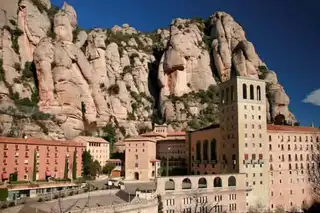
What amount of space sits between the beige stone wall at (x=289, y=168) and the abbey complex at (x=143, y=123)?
18 cm

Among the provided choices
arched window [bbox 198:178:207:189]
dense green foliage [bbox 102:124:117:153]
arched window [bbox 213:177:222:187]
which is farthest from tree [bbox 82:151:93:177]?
arched window [bbox 213:177:222:187]

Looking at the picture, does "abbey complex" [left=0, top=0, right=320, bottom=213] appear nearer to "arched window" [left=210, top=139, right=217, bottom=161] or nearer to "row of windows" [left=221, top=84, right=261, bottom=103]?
"row of windows" [left=221, top=84, right=261, bottom=103]

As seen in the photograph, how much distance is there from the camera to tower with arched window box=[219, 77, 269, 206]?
172ft

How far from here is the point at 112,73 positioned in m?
97.9

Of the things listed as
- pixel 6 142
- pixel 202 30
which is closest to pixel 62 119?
pixel 6 142

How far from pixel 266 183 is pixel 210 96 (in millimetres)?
49429

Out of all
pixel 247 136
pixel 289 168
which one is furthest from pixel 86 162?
pixel 289 168

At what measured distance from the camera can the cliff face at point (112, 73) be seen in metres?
71.6

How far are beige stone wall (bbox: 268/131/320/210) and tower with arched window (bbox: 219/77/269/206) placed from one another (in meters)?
2.15

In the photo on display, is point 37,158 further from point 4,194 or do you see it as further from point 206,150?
point 206,150

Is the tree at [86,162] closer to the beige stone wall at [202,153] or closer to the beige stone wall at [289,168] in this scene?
the beige stone wall at [202,153]

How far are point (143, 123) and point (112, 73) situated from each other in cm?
1845

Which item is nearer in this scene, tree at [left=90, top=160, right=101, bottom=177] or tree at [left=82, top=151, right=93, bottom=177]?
tree at [left=82, top=151, right=93, bottom=177]

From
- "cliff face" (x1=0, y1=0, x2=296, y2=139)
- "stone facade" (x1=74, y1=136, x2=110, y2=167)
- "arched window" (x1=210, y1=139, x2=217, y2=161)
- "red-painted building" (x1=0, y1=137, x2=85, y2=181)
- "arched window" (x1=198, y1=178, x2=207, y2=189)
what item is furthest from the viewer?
"cliff face" (x1=0, y1=0, x2=296, y2=139)
